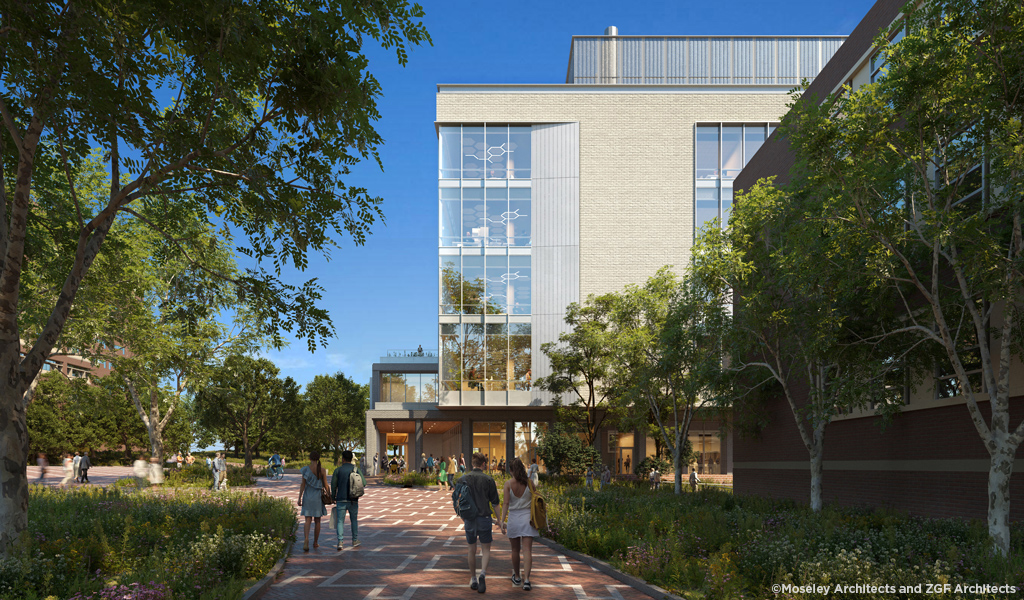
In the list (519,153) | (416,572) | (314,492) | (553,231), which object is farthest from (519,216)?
(416,572)

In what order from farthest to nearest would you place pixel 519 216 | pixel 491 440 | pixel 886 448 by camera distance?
pixel 491 440, pixel 519 216, pixel 886 448

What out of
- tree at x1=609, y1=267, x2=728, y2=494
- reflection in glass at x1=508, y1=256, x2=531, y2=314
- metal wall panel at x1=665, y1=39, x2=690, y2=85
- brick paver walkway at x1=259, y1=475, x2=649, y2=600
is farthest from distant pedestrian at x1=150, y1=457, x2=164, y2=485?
Result: metal wall panel at x1=665, y1=39, x2=690, y2=85

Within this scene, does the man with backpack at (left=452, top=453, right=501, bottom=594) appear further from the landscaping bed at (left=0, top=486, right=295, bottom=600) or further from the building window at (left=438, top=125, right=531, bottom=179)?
the building window at (left=438, top=125, right=531, bottom=179)

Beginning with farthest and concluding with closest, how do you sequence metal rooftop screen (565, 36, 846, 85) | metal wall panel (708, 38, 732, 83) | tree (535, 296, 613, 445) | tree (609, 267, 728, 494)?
→ 1. metal wall panel (708, 38, 732, 83)
2. metal rooftop screen (565, 36, 846, 85)
3. tree (535, 296, 613, 445)
4. tree (609, 267, 728, 494)

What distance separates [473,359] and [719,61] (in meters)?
26.3

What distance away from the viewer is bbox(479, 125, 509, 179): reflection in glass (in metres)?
44.0

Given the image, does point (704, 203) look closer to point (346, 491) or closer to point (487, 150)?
point (487, 150)

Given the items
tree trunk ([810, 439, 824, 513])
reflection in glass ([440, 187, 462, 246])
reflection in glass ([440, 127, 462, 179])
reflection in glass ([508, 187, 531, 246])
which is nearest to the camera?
tree trunk ([810, 439, 824, 513])

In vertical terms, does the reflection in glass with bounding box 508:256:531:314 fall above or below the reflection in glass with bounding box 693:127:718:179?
below

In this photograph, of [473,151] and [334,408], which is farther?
[334,408]

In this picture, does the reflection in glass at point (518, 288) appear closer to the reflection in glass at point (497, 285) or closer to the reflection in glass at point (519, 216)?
the reflection in glass at point (497, 285)

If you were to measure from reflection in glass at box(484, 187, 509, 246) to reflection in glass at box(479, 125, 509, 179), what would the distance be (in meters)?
0.97

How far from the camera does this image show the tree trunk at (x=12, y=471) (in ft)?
31.4

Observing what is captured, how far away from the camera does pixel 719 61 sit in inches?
1993
